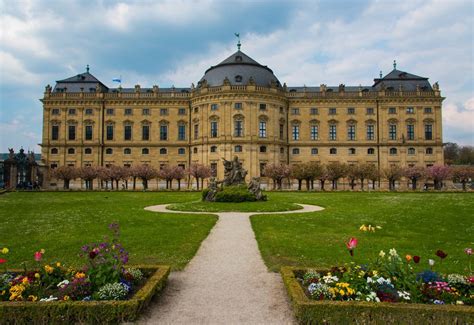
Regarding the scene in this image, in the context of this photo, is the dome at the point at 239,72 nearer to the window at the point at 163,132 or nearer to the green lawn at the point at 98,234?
the window at the point at 163,132

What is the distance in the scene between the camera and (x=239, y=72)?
59.1 m

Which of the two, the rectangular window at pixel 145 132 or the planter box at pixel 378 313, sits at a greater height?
the rectangular window at pixel 145 132

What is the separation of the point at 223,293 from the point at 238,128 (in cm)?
5163

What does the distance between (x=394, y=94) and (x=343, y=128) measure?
35.9 feet

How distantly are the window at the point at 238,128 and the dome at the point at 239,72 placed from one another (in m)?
6.74

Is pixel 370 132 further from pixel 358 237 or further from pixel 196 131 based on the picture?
pixel 358 237

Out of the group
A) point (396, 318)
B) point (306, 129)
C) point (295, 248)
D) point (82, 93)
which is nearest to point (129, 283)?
point (396, 318)

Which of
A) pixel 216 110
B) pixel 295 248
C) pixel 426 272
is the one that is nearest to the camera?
pixel 426 272

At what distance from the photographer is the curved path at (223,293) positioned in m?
6.53

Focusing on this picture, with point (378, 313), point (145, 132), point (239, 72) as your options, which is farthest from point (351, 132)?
point (378, 313)

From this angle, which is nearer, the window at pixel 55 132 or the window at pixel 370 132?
the window at pixel 370 132

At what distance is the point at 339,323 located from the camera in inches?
230

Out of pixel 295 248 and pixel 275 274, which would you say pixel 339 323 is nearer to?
pixel 275 274

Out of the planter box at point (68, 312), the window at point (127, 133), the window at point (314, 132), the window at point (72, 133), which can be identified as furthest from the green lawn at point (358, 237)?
the window at point (72, 133)
